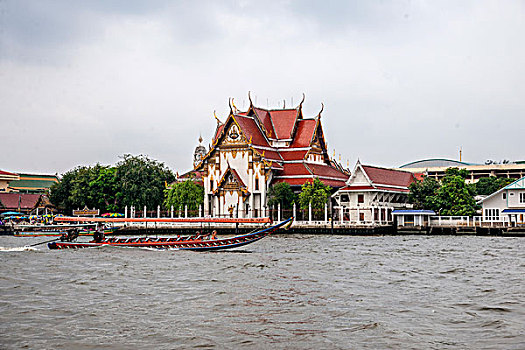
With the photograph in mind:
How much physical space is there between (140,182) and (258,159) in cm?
1334

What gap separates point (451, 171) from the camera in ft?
193

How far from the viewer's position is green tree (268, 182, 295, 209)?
56256 mm

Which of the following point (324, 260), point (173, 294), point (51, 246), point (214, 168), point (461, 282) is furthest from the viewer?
point (214, 168)

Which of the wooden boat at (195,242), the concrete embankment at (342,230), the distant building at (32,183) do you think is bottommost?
the wooden boat at (195,242)

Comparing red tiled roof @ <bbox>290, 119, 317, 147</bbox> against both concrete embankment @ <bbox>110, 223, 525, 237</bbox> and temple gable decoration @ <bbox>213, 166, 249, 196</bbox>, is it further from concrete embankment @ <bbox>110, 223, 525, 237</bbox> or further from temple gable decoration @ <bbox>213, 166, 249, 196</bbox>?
concrete embankment @ <bbox>110, 223, 525, 237</bbox>

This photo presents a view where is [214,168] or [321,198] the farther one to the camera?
[214,168]

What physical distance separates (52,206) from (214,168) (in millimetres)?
24830

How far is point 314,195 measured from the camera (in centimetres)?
5353

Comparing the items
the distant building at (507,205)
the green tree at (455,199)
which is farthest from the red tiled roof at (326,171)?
the distant building at (507,205)

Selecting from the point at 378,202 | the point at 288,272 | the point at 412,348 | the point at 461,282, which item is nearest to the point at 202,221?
the point at 378,202

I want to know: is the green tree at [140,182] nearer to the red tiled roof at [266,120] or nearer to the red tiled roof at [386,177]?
the red tiled roof at [266,120]

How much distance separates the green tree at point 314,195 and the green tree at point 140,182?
17.3 meters

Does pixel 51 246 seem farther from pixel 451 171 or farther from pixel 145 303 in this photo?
pixel 451 171

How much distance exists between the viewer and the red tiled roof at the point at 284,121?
215 ft
